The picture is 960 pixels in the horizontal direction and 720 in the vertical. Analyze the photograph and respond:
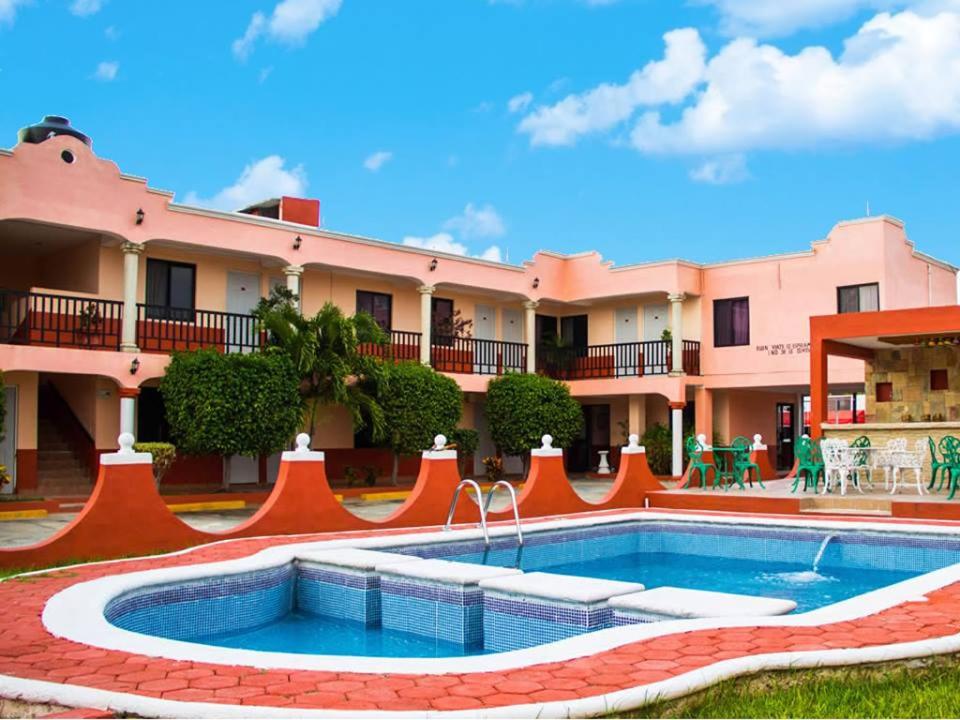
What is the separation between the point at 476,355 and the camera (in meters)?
26.3

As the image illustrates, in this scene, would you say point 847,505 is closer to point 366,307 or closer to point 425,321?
point 425,321

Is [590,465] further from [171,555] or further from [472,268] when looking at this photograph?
[171,555]

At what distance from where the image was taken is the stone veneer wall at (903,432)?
16.7 m

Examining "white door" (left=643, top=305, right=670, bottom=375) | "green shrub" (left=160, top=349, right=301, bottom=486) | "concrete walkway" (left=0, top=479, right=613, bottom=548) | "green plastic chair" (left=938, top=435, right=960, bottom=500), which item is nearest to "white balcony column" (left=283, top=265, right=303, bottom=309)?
"green shrub" (left=160, top=349, right=301, bottom=486)

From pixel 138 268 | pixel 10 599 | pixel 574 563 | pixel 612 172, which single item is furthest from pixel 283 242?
pixel 10 599

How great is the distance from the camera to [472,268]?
26.1 m

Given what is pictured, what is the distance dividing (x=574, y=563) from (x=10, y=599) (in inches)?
293

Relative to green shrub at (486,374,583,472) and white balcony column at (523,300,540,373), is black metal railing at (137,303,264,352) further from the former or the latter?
white balcony column at (523,300,540,373)

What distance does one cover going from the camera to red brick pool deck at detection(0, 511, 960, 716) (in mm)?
4758

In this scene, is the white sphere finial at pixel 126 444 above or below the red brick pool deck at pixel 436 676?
above

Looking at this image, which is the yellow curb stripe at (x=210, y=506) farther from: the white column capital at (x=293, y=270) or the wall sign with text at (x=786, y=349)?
the wall sign with text at (x=786, y=349)

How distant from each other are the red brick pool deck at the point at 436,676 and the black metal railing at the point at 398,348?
16696 millimetres

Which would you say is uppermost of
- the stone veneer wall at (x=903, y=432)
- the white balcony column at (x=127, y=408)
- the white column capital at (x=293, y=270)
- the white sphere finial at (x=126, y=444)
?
the white column capital at (x=293, y=270)

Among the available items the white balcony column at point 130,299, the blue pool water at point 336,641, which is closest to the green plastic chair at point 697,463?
the blue pool water at point 336,641
